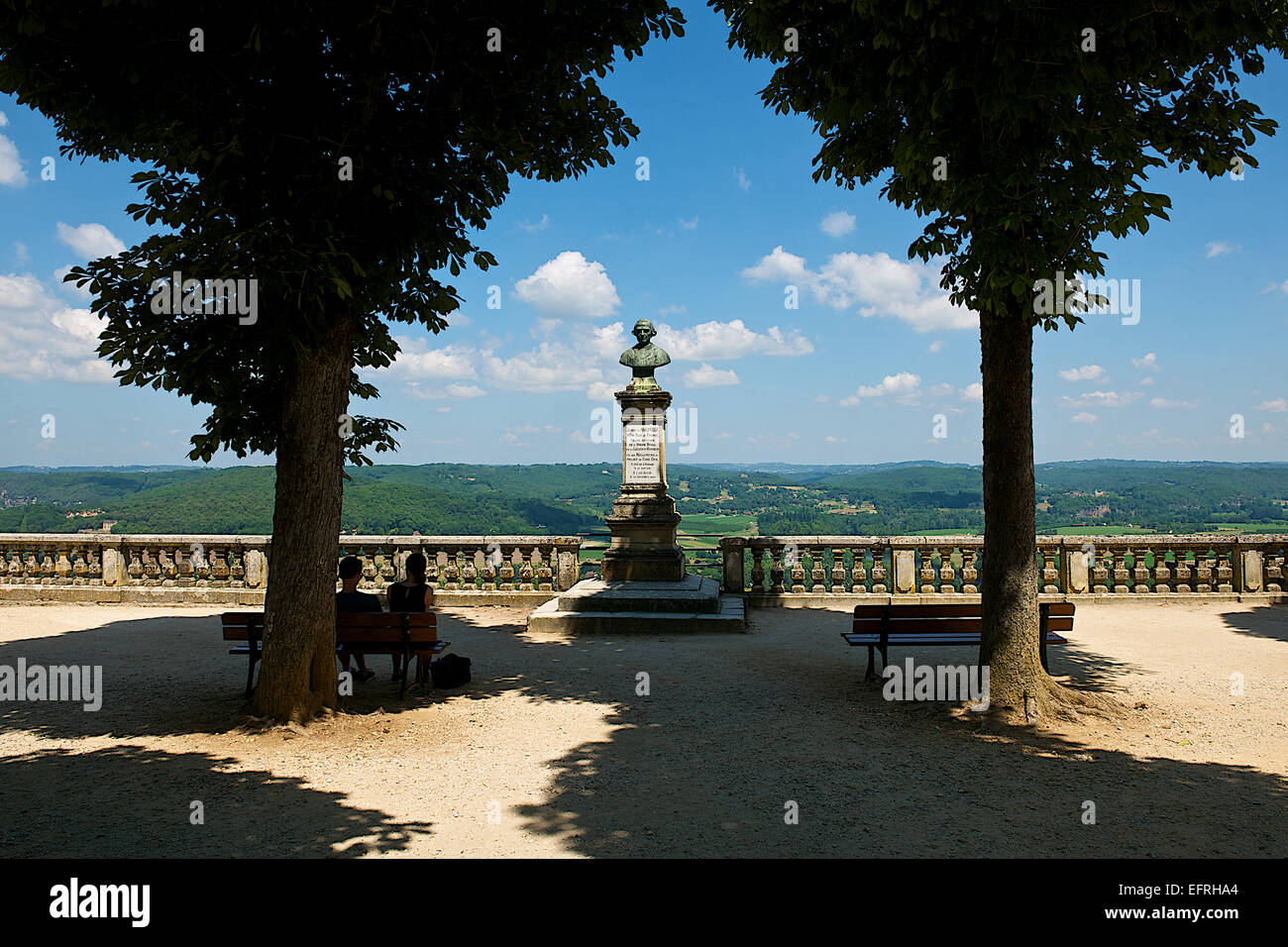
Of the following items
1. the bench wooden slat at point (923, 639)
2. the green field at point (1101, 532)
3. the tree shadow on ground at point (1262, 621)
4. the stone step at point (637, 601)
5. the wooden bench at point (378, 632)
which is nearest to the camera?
the wooden bench at point (378, 632)

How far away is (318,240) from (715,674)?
608 centimetres

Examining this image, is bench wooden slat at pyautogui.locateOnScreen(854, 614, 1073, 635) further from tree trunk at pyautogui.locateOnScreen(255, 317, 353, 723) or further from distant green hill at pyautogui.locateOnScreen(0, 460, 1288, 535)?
distant green hill at pyautogui.locateOnScreen(0, 460, 1288, 535)

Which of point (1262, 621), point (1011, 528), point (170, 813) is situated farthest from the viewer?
point (1262, 621)

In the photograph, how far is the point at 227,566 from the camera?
14.9 meters

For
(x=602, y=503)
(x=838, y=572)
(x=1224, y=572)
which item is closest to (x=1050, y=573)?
(x=1224, y=572)

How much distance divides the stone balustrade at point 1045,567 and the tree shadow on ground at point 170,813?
958cm

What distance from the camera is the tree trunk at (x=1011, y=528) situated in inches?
271

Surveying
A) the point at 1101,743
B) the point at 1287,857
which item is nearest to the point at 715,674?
→ the point at 1101,743

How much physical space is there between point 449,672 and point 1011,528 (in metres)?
5.88

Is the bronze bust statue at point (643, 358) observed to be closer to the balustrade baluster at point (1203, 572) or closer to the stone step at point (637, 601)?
the stone step at point (637, 601)

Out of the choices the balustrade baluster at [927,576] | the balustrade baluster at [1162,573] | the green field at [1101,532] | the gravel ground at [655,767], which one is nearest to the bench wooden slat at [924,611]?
the gravel ground at [655,767]

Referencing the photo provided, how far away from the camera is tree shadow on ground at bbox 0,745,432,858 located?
430 centimetres

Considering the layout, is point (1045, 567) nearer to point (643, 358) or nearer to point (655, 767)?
point (643, 358)
